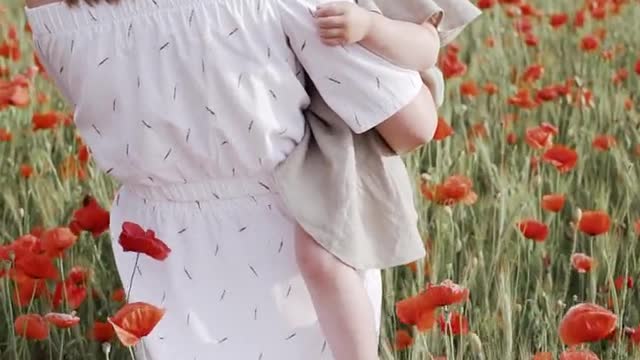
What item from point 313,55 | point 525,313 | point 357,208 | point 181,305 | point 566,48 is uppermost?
point 313,55

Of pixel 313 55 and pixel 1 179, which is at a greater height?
pixel 313 55

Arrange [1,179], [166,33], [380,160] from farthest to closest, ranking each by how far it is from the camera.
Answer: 1. [1,179]
2. [380,160]
3. [166,33]

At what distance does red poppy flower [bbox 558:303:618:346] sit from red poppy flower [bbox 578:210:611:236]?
42 cm

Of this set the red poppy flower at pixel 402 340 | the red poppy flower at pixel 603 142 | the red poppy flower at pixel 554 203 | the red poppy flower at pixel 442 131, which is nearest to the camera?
the red poppy flower at pixel 402 340

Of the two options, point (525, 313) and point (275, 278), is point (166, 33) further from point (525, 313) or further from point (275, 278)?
point (525, 313)

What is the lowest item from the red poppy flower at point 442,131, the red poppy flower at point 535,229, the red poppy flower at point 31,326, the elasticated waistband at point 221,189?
the red poppy flower at point 535,229

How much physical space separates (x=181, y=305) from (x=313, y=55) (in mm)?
401

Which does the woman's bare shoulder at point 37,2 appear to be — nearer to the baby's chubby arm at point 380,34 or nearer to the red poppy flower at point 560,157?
the baby's chubby arm at point 380,34

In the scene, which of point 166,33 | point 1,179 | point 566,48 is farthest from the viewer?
point 566,48

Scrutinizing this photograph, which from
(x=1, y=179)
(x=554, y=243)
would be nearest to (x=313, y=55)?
(x=554, y=243)

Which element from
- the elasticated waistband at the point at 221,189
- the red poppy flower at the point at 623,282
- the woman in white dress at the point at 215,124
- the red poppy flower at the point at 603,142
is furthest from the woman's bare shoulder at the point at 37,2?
the red poppy flower at the point at 603,142

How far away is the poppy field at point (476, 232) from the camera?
1976 mm

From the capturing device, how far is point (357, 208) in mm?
1772

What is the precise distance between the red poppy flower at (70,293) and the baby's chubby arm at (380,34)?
25.2 inches
